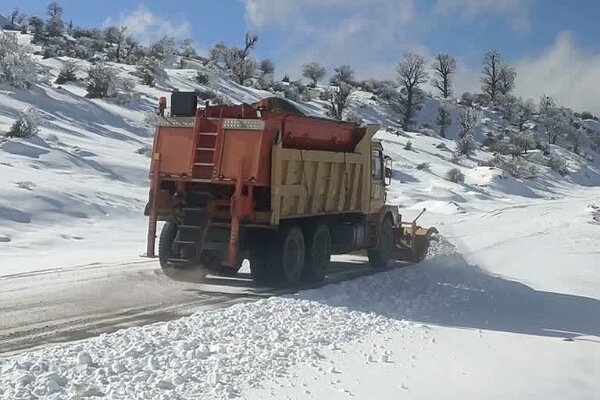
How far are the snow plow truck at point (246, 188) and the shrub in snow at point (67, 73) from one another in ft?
106

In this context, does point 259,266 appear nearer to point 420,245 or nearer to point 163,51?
point 420,245

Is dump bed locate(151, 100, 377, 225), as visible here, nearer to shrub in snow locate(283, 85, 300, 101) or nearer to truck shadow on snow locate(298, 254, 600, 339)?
truck shadow on snow locate(298, 254, 600, 339)

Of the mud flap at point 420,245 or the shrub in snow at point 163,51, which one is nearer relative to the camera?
the mud flap at point 420,245

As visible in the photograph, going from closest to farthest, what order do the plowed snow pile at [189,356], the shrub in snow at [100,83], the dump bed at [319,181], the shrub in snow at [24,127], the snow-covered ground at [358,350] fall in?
the plowed snow pile at [189,356] < the snow-covered ground at [358,350] < the dump bed at [319,181] < the shrub in snow at [24,127] < the shrub in snow at [100,83]

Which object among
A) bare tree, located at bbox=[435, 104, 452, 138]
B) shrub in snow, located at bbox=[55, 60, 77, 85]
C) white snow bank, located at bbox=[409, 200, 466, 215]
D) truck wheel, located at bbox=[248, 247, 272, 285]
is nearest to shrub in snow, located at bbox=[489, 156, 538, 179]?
bare tree, located at bbox=[435, 104, 452, 138]

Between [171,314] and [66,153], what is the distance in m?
20.4

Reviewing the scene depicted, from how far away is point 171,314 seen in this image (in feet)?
37.1

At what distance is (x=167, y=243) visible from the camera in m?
14.9

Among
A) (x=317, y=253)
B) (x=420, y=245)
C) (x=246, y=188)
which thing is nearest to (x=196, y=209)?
(x=246, y=188)

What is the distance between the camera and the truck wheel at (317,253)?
1509 centimetres

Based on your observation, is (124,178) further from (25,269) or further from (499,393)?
(499,393)

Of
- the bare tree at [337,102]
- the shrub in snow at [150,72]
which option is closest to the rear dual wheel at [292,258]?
the shrub in snow at [150,72]

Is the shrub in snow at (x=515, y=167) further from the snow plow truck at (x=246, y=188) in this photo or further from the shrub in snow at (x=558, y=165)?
the snow plow truck at (x=246, y=188)

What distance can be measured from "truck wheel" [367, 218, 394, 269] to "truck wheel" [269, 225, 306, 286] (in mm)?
3553
